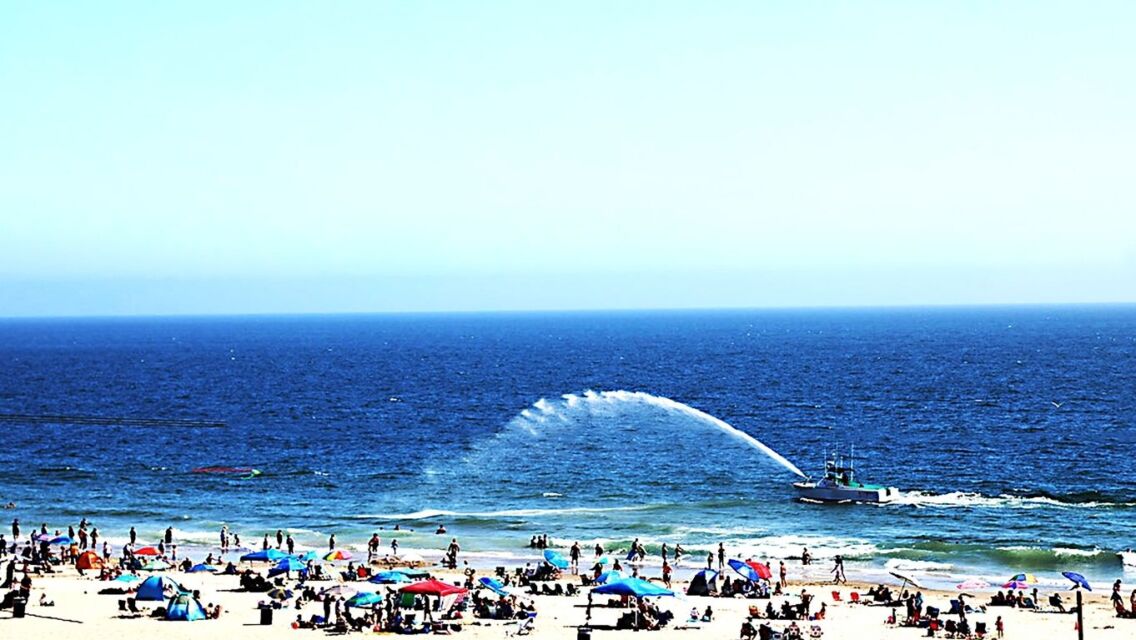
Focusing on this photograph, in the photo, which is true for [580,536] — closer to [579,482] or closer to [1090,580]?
[579,482]

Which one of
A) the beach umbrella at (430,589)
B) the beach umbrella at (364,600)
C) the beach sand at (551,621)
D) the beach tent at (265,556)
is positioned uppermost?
the beach umbrella at (430,589)

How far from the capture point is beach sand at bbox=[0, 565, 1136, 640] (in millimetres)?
50750

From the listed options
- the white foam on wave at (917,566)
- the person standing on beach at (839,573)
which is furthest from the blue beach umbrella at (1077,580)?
the person standing on beach at (839,573)

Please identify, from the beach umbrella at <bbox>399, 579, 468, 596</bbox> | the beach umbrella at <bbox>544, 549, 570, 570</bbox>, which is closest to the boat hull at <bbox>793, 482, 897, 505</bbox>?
the beach umbrella at <bbox>544, 549, 570, 570</bbox>

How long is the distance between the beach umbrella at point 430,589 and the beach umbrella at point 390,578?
9.12 feet

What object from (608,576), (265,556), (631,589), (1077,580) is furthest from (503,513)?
(1077,580)

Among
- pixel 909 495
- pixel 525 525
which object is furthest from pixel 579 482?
pixel 909 495

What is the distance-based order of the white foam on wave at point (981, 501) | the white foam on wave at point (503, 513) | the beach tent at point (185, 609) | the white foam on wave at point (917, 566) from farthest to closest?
the white foam on wave at point (981, 501)
the white foam on wave at point (503, 513)
the white foam on wave at point (917, 566)
the beach tent at point (185, 609)

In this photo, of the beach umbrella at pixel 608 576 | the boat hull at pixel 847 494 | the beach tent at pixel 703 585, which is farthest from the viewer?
the boat hull at pixel 847 494

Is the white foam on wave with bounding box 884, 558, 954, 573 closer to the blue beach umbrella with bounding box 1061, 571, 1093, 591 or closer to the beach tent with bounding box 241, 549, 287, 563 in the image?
the blue beach umbrella with bounding box 1061, 571, 1093, 591

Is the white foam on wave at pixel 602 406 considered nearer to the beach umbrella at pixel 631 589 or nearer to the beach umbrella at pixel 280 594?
the beach umbrella at pixel 631 589

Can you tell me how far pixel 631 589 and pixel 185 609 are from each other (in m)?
17.5

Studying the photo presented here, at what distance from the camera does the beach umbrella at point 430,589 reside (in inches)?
2076

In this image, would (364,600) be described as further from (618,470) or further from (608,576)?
(618,470)
